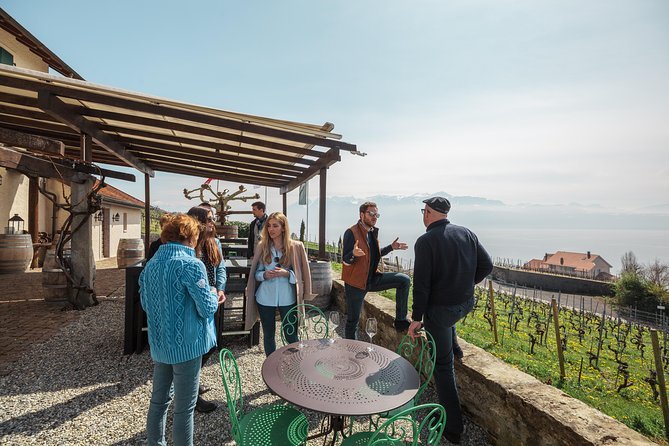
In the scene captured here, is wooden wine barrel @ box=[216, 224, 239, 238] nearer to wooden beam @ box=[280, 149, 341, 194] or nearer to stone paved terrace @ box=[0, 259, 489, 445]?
wooden beam @ box=[280, 149, 341, 194]

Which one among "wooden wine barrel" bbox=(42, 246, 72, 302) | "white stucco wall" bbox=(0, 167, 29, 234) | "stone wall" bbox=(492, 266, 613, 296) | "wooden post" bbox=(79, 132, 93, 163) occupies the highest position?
"wooden post" bbox=(79, 132, 93, 163)

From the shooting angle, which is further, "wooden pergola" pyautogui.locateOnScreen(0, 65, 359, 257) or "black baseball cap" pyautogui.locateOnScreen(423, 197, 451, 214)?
"wooden pergola" pyautogui.locateOnScreen(0, 65, 359, 257)

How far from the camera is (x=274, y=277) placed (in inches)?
124

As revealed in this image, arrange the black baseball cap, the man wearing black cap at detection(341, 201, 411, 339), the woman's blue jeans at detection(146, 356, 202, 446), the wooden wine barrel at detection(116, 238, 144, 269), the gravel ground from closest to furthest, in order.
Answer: the woman's blue jeans at detection(146, 356, 202, 446)
the gravel ground
the black baseball cap
the man wearing black cap at detection(341, 201, 411, 339)
the wooden wine barrel at detection(116, 238, 144, 269)

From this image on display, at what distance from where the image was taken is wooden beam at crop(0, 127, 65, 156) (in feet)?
11.5

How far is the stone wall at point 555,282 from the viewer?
94.0 ft

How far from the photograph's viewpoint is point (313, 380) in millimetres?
1984

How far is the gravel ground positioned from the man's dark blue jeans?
94 cm

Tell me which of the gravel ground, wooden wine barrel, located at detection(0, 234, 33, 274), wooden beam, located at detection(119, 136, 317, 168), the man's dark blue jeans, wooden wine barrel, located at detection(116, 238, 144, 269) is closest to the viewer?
the gravel ground

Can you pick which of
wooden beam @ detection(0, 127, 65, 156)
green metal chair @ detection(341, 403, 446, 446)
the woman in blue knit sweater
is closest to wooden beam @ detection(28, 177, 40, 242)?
wooden beam @ detection(0, 127, 65, 156)

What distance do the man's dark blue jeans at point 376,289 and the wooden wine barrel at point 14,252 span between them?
965 centimetres

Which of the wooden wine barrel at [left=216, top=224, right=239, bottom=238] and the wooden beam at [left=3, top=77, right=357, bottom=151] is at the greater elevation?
the wooden beam at [left=3, top=77, right=357, bottom=151]

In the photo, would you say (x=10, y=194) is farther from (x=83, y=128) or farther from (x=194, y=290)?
(x=194, y=290)

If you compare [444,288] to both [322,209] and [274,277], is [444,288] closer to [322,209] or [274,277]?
[274,277]
